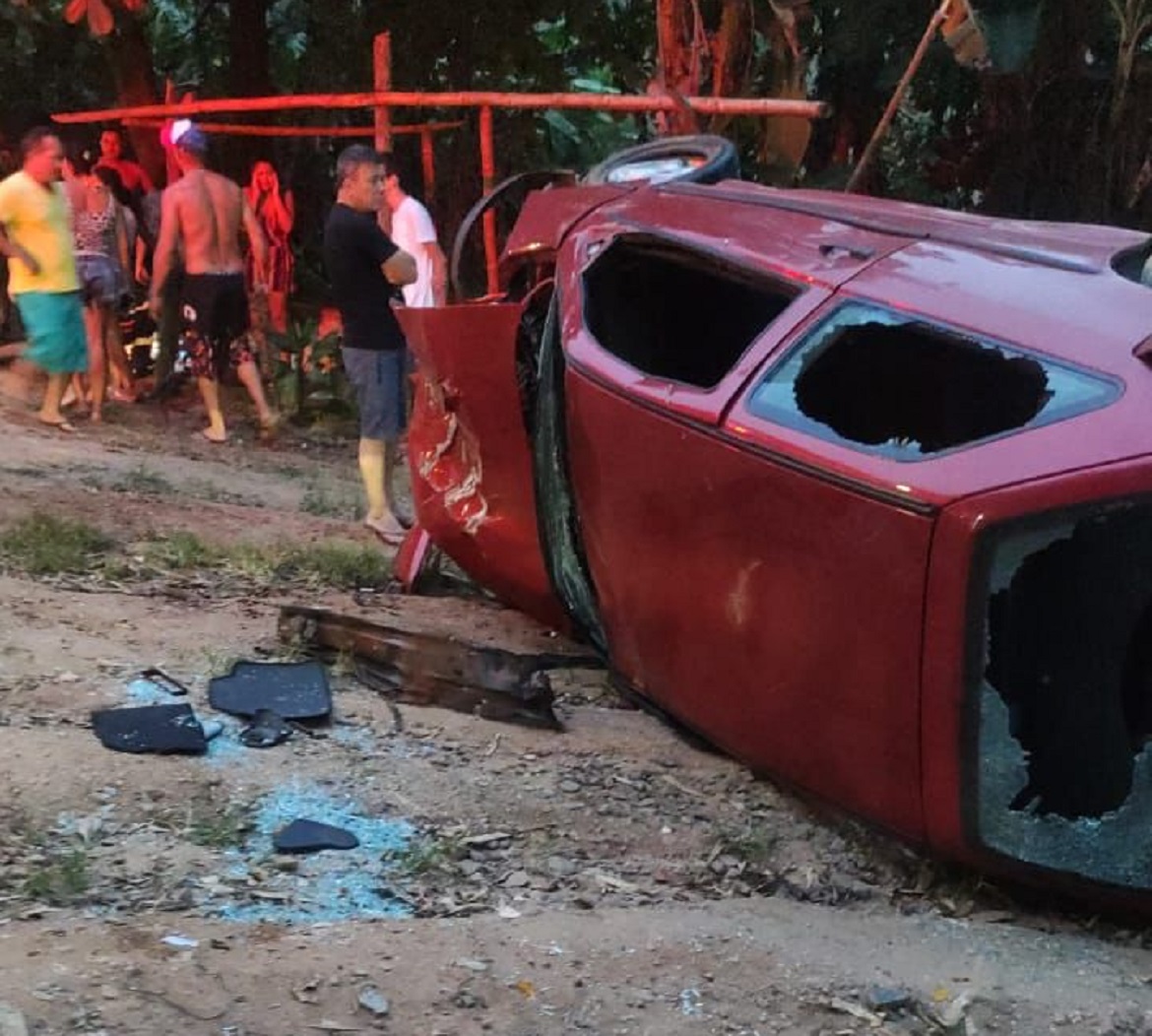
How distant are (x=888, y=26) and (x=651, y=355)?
8543 millimetres

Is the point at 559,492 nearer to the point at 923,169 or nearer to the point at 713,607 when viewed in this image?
the point at 713,607

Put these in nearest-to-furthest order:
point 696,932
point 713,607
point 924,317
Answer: point 696,932
point 924,317
point 713,607

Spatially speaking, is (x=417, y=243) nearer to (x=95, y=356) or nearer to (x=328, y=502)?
(x=328, y=502)

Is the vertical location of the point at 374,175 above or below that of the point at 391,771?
above

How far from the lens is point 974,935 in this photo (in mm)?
3402

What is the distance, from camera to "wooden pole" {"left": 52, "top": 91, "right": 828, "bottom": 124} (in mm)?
7496

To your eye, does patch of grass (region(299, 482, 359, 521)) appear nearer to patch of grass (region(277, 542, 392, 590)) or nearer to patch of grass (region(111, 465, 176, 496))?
patch of grass (region(111, 465, 176, 496))

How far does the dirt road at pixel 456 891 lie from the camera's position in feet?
9.29

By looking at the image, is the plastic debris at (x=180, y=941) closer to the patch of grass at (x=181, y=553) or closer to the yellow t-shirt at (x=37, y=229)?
the patch of grass at (x=181, y=553)

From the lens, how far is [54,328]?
28.7 feet

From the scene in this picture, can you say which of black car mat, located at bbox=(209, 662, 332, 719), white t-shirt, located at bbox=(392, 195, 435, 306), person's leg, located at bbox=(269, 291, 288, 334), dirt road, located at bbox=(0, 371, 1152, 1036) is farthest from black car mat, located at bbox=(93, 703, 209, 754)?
person's leg, located at bbox=(269, 291, 288, 334)

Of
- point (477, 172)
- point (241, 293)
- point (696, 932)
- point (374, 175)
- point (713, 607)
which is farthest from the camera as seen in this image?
point (477, 172)

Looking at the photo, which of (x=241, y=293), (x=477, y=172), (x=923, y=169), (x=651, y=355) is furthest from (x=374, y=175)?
(x=923, y=169)

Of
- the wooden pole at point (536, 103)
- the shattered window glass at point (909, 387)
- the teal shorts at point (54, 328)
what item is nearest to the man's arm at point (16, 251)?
the teal shorts at point (54, 328)
